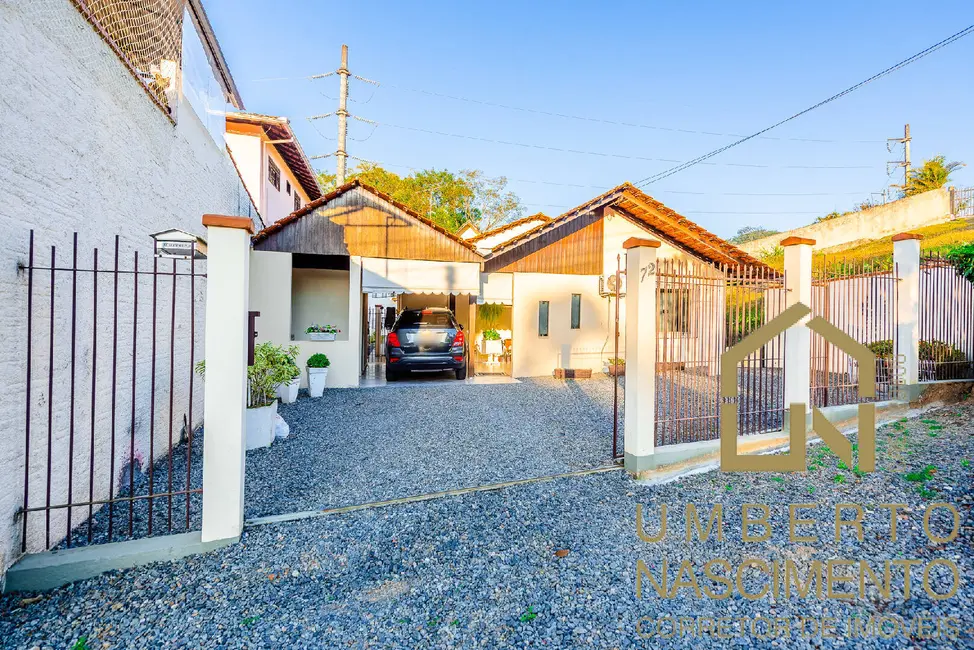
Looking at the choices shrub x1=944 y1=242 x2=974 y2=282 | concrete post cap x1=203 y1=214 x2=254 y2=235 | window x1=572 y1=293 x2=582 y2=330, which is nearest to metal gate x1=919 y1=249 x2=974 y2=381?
shrub x1=944 y1=242 x2=974 y2=282

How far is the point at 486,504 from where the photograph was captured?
4.85m

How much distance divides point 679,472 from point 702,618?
2.69 metres

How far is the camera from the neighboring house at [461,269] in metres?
11.7

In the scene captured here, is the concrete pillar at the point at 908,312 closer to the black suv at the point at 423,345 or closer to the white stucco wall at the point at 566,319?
the white stucco wall at the point at 566,319

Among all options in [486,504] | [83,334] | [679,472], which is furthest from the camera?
[679,472]

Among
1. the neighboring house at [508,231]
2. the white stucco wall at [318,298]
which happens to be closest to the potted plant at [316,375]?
the white stucco wall at [318,298]

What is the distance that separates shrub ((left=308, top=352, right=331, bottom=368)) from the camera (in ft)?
35.6

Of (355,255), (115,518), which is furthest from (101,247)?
(355,255)

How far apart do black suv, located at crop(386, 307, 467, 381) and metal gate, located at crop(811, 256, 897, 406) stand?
8.19 meters

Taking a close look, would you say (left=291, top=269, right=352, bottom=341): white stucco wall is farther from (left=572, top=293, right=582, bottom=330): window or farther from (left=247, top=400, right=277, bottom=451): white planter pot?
(left=247, top=400, right=277, bottom=451): white planter pot

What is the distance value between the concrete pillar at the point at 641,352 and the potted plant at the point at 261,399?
515cm

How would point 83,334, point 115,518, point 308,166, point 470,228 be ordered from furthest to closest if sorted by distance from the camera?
point 470,228, point 308,166, point 115,518, point 83,334

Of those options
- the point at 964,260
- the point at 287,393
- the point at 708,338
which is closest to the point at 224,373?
the point at 708,338

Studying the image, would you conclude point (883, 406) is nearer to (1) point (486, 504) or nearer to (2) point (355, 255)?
(1) point (486, 504)
